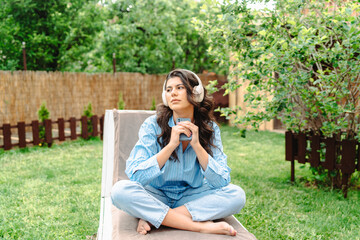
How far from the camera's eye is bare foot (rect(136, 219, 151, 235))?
7.25 ft

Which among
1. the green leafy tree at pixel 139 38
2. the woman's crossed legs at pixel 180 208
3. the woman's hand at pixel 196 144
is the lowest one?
the woman's crossed legs at pixel 180 208

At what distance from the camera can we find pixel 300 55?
341cm

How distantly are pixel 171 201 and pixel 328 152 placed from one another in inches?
93.9

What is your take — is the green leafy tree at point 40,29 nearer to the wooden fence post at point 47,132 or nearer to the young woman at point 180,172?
the wooden fence post at point 47,132

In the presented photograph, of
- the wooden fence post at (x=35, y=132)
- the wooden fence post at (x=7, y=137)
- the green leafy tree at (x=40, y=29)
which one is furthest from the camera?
the green leafy tree at (x=40, y=29)

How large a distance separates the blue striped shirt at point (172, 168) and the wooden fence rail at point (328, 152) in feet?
Answer: 6.83

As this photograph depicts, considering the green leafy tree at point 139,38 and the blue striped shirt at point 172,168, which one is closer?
the blue striped shirt at point 172,168

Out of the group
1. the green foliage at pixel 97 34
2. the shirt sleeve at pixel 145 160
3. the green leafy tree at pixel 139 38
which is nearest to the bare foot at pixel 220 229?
the shirt sleeve at pixel 145 160

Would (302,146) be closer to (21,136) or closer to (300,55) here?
(300,55)

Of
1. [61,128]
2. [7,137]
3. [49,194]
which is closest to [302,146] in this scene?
[49,194]

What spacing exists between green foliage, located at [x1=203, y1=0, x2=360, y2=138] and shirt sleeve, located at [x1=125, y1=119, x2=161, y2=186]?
173 centimetres

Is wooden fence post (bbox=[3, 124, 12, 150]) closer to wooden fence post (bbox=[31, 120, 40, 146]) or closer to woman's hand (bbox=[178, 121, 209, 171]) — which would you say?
wooden fence post (bbox=[31, 120, 40, 146])

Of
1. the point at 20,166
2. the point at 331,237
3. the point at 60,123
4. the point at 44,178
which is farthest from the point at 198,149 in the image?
the point at 60,123

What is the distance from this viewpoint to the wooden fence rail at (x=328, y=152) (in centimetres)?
399
